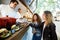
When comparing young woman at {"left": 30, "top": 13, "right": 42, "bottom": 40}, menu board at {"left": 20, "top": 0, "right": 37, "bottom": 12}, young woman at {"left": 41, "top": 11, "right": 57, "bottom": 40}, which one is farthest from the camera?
menu board at {"left": 20, "top": 0, "right": 37, "bottom": 12}

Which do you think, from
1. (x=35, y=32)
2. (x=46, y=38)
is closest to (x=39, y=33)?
(x=35, y=32)

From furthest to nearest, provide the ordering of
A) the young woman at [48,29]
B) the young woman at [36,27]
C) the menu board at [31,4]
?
the menu board at [31,4] → the young woman at [36,27] → the young woman at [48,29]

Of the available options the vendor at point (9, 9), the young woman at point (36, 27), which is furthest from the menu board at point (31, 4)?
the vendor at point (9, 9)

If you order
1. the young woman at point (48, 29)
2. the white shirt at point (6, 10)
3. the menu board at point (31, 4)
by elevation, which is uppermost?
the menu board at point (31, 4)

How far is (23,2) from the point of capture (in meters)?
2.52

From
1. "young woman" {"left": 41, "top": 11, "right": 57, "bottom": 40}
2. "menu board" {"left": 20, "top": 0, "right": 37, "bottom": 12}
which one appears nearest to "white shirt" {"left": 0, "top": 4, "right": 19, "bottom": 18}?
"menu board" {"left": 20, "top": 0, "right": 37, "bottom": 12}

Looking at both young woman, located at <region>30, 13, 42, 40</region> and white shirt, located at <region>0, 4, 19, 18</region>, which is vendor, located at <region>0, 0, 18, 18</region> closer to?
white shirt, located at <region>0, 4, 19, 18</region>

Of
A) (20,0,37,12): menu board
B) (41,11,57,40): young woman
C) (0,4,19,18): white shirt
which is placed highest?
(20,0,37,12): menu board

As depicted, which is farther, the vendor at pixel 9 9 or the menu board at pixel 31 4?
the menu board at pixel 31 4

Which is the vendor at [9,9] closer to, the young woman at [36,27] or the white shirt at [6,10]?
the white shirt at [6,10]

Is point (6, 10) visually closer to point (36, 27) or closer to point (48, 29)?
point (36, 27)

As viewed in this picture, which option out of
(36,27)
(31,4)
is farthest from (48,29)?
(31,4)

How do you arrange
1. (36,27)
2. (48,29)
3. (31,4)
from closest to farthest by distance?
(48,29)
(36,27)
(31,4)

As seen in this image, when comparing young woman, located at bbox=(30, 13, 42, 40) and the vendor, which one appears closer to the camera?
the vendor
